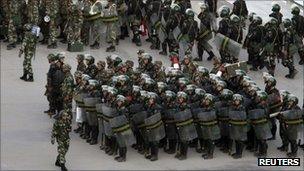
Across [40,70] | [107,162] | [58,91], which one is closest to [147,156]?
[107,162]

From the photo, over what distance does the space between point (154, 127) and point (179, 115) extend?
601mm

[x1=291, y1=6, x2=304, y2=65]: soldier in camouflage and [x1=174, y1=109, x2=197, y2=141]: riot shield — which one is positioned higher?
[x1=291, y1=6, x2=304, y2=65]: soldier in camouflage

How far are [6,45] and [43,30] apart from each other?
1.17m

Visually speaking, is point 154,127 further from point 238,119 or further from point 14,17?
point 14,17

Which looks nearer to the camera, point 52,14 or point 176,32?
point 176,32

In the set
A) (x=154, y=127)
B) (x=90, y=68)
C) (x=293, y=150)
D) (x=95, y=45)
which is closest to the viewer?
(x=154, y=127)

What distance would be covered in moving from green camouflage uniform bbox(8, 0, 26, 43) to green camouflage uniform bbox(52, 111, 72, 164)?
7822 mm

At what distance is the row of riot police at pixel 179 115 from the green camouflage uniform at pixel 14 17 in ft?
17.3

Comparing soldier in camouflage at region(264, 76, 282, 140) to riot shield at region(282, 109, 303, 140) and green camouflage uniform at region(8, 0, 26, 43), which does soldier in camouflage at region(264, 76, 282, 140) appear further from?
green camouflage uniform at region(8, 0, 26, 43)

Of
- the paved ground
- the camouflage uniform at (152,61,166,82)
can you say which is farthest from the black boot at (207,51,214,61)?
the paved ground

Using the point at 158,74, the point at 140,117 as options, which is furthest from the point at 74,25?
the point at 140,117

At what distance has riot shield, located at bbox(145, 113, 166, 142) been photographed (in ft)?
63.4

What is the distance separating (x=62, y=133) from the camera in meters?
18.2

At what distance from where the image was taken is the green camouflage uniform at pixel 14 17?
25.4 meters
